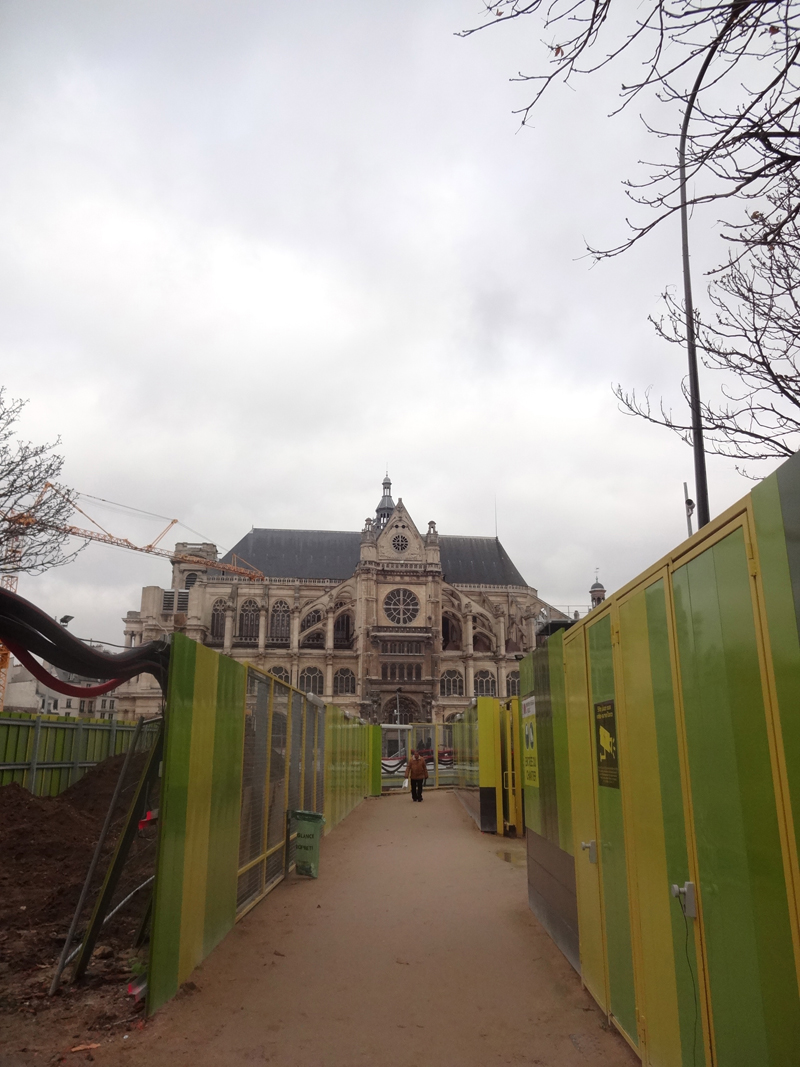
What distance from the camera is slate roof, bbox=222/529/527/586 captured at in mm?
68938

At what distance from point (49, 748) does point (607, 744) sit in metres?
13.5

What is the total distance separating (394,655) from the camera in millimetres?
58375

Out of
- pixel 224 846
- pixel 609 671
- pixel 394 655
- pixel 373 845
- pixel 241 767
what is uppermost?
pixel 394 655

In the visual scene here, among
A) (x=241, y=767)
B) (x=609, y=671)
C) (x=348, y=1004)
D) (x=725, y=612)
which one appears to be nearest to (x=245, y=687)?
(x=241, y=767)

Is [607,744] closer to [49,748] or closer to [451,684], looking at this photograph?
[49,748]

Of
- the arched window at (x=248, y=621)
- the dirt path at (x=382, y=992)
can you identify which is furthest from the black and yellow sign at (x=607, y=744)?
the arched window at (x=248, y=621)

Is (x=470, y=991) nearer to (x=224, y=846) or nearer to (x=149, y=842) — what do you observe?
(x=224, y=846)

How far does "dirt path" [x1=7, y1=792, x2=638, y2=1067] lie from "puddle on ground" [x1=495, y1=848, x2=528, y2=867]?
64.9 inches

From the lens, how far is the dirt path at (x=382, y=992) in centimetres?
497

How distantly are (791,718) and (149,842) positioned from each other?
652 centimetres

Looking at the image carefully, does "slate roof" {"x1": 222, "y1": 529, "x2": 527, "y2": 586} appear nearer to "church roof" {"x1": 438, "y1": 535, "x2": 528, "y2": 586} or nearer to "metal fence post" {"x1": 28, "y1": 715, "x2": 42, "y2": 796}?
"church roof" {"x1": 438, "y1": 535, "x2": 528, "y2": 586}

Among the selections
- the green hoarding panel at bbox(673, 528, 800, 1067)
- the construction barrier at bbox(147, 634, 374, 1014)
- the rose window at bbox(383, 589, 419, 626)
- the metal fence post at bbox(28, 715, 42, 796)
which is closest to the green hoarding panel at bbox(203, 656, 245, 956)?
the construction barrier at bbox(147, 634, 374, 1014)

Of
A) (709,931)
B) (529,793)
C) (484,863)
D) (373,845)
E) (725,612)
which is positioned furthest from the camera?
(373,845)

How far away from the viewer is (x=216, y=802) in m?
7.29
